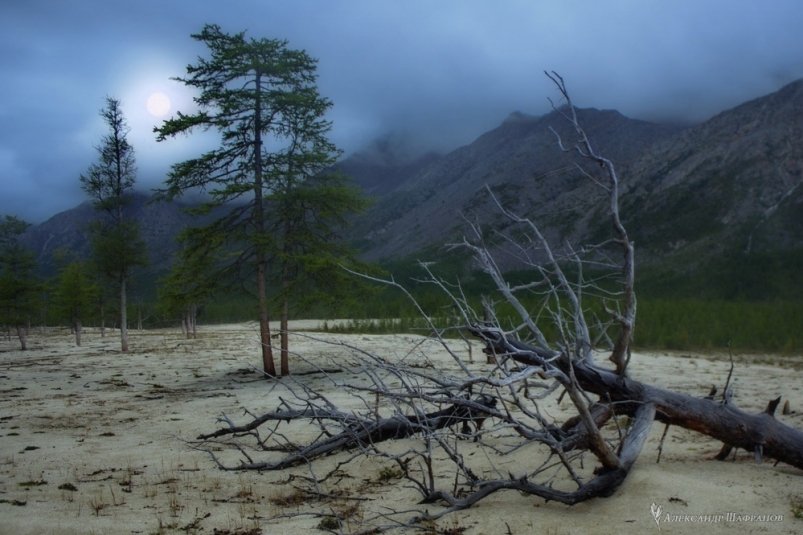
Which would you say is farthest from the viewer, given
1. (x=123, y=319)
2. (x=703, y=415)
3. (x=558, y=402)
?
(x=123, y=319)

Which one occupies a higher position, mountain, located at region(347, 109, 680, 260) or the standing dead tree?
mountain, located at region(347, 109, 680, 260)

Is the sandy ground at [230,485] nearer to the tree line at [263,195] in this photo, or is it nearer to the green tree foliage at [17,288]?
the tree line at [263,195]

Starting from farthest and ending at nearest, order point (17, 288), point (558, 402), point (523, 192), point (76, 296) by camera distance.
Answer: point (523, 192) < point (76, 296) < point (17, 288) < point (558, 402)

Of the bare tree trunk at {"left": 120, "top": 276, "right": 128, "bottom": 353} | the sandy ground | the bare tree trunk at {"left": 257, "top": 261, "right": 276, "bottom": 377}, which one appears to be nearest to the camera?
the sandy ground

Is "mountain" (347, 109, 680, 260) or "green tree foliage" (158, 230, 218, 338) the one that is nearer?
"green tree foliage" (158, 230, 218, 338)

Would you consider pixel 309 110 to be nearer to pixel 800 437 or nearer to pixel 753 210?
pixel 800 437

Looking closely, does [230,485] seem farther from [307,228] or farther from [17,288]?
[17,288]

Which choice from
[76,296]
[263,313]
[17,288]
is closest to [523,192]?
[76,296]

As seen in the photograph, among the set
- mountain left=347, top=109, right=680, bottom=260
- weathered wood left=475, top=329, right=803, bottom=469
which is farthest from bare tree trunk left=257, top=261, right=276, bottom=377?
mountain left=347, top=109, right=680, bottom=260

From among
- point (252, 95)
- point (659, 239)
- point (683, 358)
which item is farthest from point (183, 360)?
point (659, 239)
